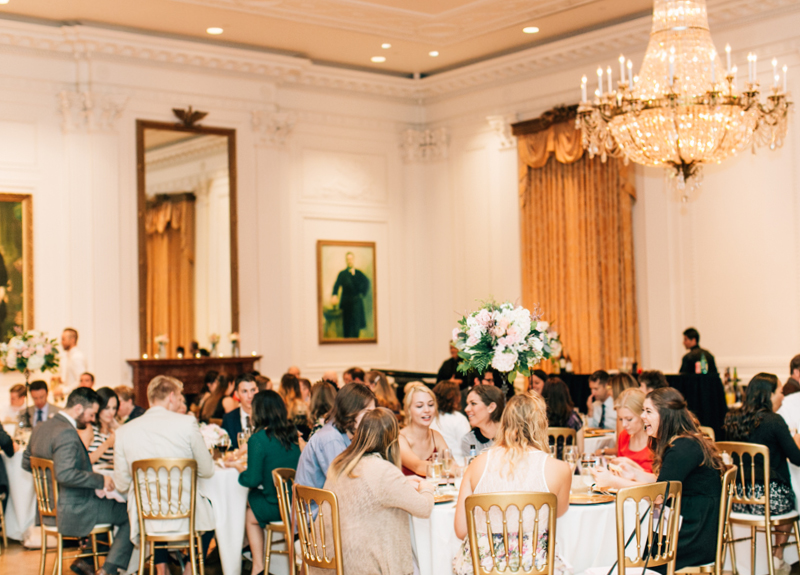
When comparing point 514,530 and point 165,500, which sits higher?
point 514,530

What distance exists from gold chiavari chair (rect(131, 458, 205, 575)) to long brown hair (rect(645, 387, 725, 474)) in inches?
110

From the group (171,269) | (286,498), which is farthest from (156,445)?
(171,269)

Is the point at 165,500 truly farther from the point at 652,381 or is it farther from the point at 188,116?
the point at 188,116

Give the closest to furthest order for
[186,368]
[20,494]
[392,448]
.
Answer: [392,448] < [20,494] < [186,368]

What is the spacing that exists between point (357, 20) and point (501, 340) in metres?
6.81

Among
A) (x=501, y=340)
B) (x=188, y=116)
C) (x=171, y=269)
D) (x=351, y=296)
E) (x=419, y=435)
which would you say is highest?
(x=188, y=116)

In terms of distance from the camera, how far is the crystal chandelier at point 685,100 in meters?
7.41

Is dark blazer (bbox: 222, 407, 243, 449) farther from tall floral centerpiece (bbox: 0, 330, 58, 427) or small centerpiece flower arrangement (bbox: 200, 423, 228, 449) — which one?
tall floral centerpiece (bbox: 0, 330, 58, 427)

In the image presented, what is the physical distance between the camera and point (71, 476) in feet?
18.8

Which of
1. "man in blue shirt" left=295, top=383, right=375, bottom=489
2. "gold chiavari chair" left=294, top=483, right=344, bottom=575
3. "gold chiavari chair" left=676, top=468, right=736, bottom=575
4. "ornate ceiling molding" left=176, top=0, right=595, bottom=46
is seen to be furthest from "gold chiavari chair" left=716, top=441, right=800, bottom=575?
"ornate ceiling molding" left=176, top=0, right=595, bottom=46

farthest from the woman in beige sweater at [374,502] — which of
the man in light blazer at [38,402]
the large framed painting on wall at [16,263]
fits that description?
the large framed painting on wall at [16,263]

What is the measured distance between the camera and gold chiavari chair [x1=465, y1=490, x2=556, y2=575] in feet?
12.7

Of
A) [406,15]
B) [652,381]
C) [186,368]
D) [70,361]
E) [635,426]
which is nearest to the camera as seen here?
[635,426]

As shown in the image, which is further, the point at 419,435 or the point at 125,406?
the point at 125,406
